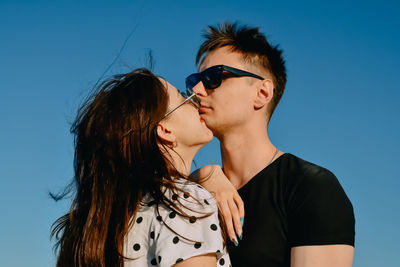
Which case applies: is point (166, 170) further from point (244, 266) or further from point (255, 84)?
point (255, 84)

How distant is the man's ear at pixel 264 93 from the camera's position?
418 centimetres

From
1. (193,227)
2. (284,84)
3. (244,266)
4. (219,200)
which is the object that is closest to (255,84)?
(284,84)

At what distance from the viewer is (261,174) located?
352 centimetres

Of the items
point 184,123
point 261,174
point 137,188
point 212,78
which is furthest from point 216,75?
point 137,188

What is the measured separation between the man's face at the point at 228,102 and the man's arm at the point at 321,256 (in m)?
1.53

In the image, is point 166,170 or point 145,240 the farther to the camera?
point 166,170

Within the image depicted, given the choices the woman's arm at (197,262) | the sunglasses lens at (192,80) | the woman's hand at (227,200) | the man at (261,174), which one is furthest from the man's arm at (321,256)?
the sunglasses lens at (192,80)

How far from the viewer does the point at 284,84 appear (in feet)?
15.6

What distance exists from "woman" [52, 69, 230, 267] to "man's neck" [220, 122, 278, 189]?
99 cm

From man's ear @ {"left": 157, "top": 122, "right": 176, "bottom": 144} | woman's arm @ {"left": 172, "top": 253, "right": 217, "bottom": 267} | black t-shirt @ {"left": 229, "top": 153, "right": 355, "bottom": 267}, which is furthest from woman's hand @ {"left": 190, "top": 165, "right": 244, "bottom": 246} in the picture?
woman's arm @ {"left": 172, "top": 253, "right": 217, "bottom": 267}

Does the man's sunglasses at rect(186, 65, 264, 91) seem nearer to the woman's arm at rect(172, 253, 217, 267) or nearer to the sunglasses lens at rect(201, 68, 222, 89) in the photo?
the sunglasses lens at rect(201, 68, 222, 89)

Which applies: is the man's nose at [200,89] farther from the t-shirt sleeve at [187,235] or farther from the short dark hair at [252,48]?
the t-shirt sleeve at [187,235]

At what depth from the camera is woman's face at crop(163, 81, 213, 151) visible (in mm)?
2799

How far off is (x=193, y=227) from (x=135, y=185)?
19.5 inches
